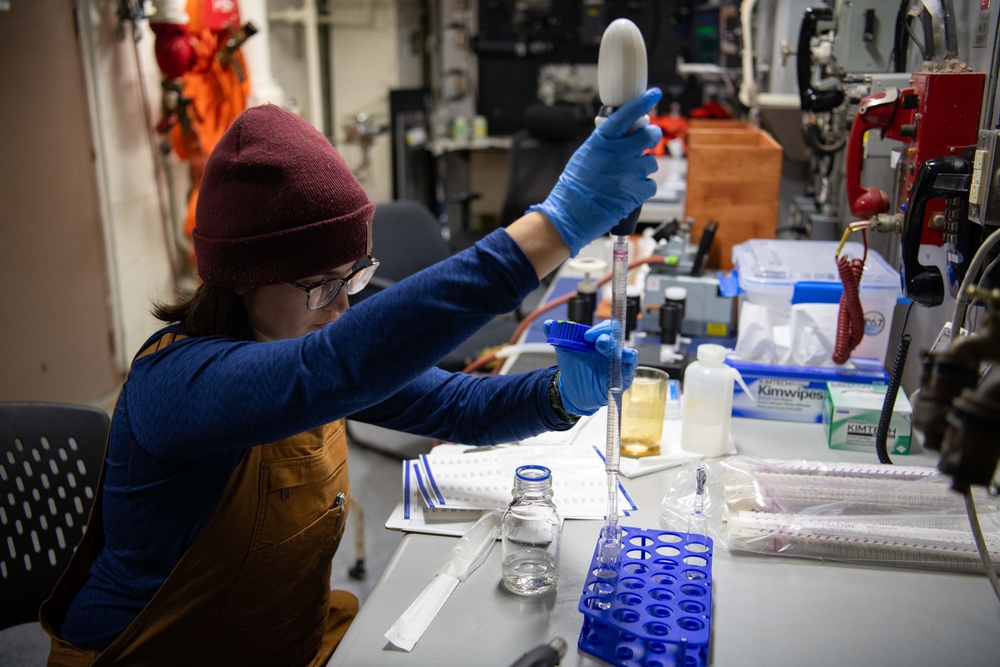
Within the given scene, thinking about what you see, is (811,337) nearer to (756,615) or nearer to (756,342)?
(756,342)

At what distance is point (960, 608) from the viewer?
101cm

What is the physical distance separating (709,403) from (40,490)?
1.16 meters

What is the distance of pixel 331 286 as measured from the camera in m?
1.11

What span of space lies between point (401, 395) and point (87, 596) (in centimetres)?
53

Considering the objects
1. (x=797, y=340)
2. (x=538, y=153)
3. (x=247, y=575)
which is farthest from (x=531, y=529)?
(x=538, y=153)

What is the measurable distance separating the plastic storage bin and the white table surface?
675 mm

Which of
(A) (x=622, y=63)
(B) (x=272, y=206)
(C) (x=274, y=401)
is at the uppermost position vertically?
(A) (x=622, y=63)

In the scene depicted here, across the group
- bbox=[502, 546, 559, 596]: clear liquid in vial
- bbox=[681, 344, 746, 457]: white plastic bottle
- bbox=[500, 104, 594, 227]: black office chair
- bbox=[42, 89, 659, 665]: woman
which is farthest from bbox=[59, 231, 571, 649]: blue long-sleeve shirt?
bbox=[500, 104, 594, 227]: black office chair

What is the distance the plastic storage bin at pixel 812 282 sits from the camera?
1645mm

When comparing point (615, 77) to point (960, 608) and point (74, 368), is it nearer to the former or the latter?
point (960, 608)

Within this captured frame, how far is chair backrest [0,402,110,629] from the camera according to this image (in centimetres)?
134

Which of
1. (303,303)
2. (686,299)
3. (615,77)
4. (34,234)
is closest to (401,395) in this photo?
(303,303)

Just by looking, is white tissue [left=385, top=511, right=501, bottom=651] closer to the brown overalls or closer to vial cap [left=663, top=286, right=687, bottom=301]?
the brown overalls

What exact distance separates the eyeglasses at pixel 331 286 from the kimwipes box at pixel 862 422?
88 centimetres
